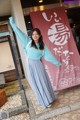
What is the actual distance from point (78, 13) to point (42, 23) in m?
1.49

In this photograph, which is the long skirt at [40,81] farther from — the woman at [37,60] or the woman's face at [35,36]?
the woman's face at [35,36]

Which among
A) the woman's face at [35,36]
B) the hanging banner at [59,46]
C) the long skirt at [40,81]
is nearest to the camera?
the woman's face at [35,36]

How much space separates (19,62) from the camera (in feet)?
22.9

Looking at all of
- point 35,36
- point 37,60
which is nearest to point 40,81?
point 37,60

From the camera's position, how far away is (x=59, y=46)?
181 inches

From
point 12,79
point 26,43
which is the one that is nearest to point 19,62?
point 12,79

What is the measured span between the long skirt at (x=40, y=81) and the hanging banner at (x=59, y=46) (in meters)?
0.53

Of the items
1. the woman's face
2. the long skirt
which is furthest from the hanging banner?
the woman's face

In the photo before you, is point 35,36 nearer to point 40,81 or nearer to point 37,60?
point 37,60

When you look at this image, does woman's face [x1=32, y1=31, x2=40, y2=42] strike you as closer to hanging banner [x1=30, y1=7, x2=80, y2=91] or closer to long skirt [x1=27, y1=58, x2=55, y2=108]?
long skirt [x1=27, y1=58, x2=55, y2=108]

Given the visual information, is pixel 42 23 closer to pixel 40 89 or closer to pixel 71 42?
pixel 71 42

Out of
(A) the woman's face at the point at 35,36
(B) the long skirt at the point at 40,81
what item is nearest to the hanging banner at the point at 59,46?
(B) the long skirt at the point at 40,81

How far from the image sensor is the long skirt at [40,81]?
3965 millimetres

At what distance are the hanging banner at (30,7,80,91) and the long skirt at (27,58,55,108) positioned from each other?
1.74ft
